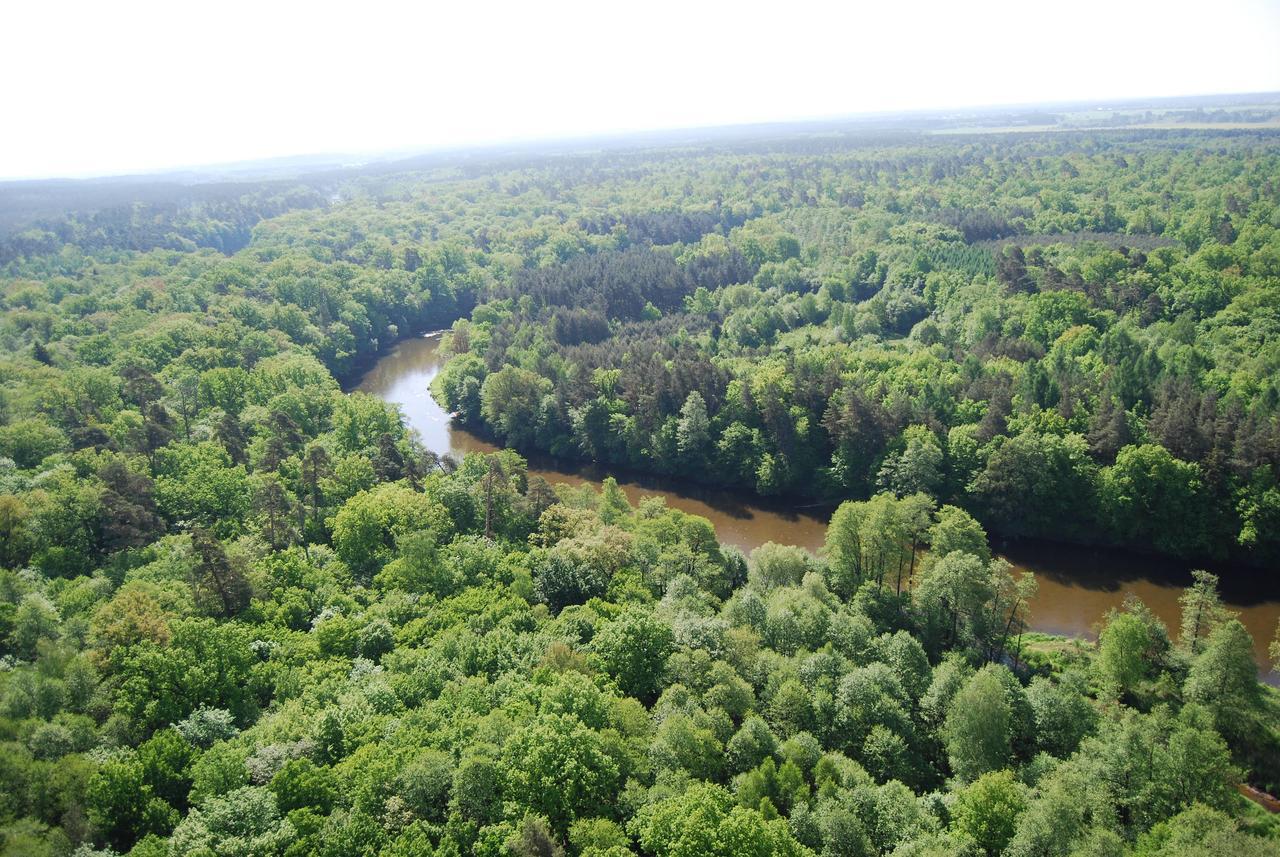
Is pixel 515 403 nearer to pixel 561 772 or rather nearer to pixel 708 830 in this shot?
pixel 561 772

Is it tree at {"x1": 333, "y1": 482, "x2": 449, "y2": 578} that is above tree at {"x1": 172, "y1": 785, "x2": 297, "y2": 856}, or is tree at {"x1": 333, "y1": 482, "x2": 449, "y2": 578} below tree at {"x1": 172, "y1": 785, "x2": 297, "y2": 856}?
below

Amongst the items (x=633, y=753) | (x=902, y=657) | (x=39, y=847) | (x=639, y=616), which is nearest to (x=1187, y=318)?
(x=902, y=657)

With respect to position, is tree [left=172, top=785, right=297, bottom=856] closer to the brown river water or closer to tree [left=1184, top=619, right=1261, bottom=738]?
tree [left=1184, top=619, right=1261, bottom=738]

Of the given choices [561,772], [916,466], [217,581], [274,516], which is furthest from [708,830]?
[916,466]

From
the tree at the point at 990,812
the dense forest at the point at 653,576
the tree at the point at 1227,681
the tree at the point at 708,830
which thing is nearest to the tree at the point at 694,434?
the dense forest at the point at 653,576

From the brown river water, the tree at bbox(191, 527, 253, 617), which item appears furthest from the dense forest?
the brown river water

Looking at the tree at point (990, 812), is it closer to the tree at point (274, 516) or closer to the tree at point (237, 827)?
the tree at point (237, 827)
